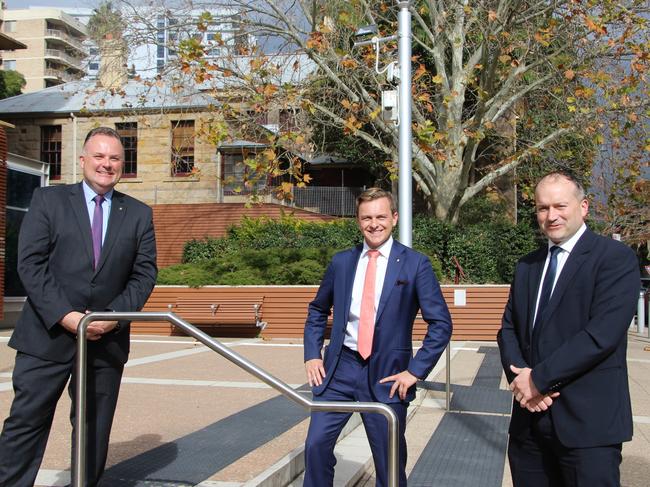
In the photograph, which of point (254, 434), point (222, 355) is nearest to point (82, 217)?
point (222, 355)

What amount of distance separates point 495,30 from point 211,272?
30.1 feet

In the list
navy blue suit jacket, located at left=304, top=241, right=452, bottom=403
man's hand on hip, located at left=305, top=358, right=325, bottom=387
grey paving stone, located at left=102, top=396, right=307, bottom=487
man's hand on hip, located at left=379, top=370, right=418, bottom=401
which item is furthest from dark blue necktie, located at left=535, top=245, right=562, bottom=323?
grey paving stone, located at left=102, top=396, right=307, bottom=487

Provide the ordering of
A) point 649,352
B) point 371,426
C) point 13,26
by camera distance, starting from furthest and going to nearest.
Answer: point 13,26, point 649,352, point 371,426

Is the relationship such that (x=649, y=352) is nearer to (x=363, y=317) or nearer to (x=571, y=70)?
(x=571, y=70)

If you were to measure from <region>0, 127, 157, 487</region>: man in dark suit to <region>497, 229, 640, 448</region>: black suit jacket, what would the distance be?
2.24m

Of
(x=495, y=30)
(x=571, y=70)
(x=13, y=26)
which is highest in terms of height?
(x=13, y=26)

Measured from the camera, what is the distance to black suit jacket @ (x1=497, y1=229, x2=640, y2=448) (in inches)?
118

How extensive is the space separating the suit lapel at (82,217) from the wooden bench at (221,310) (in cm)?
1171

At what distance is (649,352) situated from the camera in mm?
14812

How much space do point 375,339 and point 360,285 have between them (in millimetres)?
329

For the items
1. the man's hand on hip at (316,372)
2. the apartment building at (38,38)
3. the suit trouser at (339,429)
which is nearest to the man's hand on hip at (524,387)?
the suit trouser at (339,429)

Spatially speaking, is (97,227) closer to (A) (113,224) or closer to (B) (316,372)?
(A) (113,224)

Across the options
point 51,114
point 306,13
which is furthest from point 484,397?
point 51,114

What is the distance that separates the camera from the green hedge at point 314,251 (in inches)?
683
